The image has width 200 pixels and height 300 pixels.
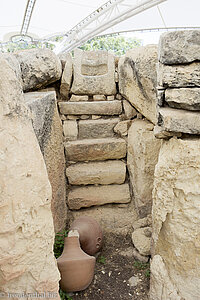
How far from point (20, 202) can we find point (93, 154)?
177cm

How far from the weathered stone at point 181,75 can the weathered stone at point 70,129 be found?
1501 millimetres

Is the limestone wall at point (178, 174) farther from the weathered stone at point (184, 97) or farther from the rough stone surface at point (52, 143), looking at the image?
the rough stone surface at point (52, 143)

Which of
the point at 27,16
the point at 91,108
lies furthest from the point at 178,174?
the point at 27,16

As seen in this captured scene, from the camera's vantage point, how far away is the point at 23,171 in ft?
4.51

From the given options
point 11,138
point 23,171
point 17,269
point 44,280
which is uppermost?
point 11,138

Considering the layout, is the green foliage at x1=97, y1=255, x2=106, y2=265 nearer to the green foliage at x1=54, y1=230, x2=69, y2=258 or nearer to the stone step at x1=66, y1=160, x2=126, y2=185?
the green foliage at x1=54, y1=230, x2=69, y2=258

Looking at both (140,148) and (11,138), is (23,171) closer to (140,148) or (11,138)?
(11,138)

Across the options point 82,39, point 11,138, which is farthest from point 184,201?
point 82,39

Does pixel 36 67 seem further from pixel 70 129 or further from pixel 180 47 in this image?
pixel 180 47

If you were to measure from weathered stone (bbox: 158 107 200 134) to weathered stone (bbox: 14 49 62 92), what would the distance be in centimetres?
136

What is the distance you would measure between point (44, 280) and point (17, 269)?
21 cm

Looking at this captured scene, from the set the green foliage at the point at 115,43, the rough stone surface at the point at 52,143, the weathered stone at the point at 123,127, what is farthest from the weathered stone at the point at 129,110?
the green foliage at the point at 115,43

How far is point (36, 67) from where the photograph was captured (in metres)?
2.58

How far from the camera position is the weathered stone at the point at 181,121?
5.65 ft
